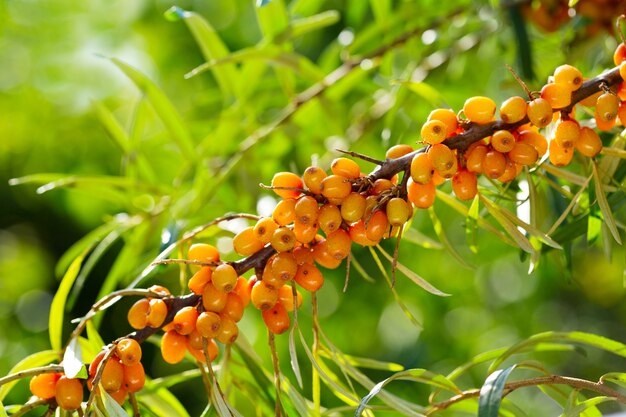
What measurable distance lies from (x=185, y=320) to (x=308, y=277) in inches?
2.8

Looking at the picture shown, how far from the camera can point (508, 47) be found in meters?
0.91

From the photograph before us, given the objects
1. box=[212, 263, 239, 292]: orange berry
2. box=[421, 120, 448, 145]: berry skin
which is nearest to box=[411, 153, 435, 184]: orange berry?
box=[421, 120, 448, 145]: berry skin

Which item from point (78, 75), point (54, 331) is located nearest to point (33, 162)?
point (78, 75)

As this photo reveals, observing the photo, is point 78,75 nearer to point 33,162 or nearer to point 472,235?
point 33,162

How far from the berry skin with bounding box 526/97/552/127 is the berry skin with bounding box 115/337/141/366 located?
0.79ft

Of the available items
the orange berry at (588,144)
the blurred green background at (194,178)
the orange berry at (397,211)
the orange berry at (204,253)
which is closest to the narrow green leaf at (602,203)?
the orange berry at (588,144)

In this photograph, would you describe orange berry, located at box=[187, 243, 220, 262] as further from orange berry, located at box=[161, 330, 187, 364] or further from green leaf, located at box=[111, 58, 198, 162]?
green leaf, located at box=[111, 58, 198, 162]

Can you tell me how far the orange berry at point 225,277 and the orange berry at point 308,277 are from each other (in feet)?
0.11

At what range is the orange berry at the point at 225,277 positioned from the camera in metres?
0.42

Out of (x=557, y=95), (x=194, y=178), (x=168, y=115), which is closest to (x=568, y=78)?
(x=557, y=95)

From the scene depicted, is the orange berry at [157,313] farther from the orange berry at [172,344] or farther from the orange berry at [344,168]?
the orange berry at [344,168]

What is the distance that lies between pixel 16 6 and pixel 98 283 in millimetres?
571

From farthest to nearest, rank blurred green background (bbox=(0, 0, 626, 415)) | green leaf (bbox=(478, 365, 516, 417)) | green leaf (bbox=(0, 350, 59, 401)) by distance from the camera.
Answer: blurred green background (bbox=(0, 0, 626, 415)) → green leaf (bbox=(0, 350, 59, 401)) → green leaf (bbox=(478, 365, 516, 417))

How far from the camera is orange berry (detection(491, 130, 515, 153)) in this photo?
0.40 meters
